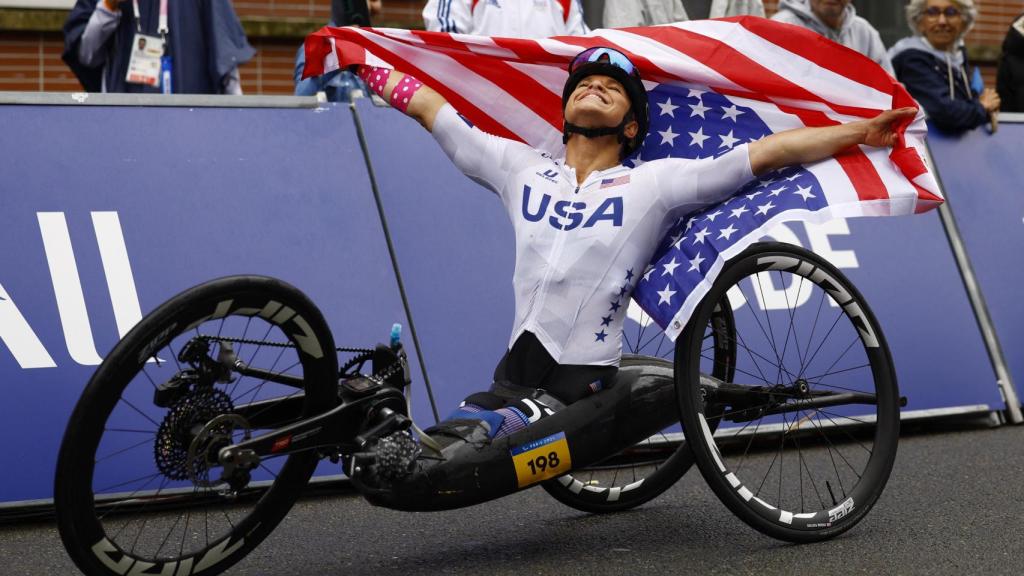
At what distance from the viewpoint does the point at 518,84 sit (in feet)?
15.6

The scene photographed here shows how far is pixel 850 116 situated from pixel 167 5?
3.49 meters

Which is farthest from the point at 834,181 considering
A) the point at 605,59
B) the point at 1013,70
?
the point at 1013,70

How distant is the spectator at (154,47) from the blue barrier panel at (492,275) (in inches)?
50.0

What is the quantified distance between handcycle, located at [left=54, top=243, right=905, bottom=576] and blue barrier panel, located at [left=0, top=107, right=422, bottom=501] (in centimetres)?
32

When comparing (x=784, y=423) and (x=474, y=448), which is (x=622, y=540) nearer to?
(x=474, y=448)

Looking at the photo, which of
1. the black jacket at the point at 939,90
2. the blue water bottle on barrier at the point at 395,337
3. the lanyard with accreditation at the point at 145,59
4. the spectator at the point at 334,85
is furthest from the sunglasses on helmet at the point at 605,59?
the black jacket at the point at 939,90

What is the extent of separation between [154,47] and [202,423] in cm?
354

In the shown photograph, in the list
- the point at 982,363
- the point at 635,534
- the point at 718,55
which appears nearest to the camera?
the point at 635,534

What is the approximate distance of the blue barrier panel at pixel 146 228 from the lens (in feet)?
15.4

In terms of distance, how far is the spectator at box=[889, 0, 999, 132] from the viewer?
708 centimetres

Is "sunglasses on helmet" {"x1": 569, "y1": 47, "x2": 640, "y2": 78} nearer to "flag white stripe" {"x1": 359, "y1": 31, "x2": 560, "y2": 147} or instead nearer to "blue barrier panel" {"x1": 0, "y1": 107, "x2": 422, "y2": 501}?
"flag white stripe" {"x1": 359, "y1": 31, "x2": 560, "y2": 147}

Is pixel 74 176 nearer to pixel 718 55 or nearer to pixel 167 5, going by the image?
pixel 167 5

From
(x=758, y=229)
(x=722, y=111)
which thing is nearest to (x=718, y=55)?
(x=722, y=111)

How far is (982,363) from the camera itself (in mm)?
6461
